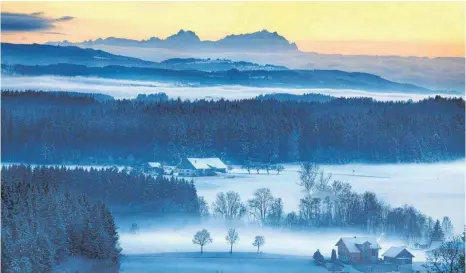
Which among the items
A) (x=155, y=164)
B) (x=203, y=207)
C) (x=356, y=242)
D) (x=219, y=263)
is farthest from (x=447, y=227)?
(x=155, y=164)

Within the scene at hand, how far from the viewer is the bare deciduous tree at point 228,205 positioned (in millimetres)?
10258

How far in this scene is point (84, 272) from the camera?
30.3 ft

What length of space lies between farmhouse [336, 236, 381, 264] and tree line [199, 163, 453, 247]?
5.0 inches

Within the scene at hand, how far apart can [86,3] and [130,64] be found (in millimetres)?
641

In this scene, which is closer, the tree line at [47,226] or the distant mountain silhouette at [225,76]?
the tree line at [47,226]

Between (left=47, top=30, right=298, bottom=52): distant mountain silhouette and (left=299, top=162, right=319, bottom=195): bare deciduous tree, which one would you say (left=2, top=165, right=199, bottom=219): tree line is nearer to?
(left=299, top=162, right=319, bottom=195): bare deciduous tree

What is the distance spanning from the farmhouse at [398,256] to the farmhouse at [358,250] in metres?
0.08

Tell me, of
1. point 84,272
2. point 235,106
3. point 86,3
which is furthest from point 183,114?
point 84,272

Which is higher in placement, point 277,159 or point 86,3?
point 86,3

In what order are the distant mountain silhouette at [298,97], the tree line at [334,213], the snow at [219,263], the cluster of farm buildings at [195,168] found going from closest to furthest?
the snow at [219,263] < the tree line at [334,213] < the cluster of farm buildings at [195,168] < the distant mountain silhouette at [298,97]

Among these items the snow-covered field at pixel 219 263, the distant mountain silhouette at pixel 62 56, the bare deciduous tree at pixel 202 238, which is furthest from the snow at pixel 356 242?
the distant mountain silhouette at pixel 62 56

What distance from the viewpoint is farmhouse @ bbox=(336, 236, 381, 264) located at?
10016 mm

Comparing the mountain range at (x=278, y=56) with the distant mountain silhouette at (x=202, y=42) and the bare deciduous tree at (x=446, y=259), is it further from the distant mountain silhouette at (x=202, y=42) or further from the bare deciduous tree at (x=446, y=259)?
the bare deciduous tree at (x=446, y=259)

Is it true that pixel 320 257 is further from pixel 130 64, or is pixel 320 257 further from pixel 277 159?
pixel 130 64
